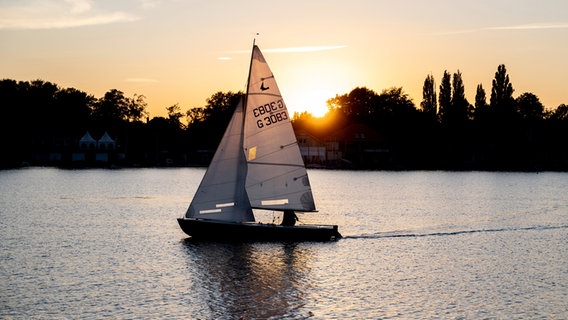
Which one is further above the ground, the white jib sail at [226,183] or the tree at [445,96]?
the tree at [445,96]

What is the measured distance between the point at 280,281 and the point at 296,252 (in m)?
7.66

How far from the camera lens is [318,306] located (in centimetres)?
3147

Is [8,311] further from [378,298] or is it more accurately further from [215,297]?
[378,298]

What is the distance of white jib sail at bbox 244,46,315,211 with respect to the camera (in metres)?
44.0

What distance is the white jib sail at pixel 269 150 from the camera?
44.0 m

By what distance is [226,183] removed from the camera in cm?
4459

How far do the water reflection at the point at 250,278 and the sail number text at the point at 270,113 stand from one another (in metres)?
7.41

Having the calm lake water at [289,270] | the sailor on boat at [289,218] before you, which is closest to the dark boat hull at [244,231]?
the calm lake water at [289,270]

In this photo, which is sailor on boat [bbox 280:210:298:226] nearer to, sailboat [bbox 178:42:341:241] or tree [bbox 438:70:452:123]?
sailboat [bbox 178:42:341:241]

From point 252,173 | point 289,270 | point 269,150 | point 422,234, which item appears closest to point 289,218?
point 252,173

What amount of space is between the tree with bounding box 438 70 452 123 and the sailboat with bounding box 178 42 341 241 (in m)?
148

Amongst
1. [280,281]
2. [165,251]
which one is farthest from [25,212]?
[280,281]

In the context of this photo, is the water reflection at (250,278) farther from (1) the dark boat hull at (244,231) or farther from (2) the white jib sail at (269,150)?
(2) the white jib sail at (269,150)

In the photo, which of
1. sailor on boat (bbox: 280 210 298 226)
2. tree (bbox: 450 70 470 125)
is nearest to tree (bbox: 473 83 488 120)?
tree (bbox: 450 70 470 125)
